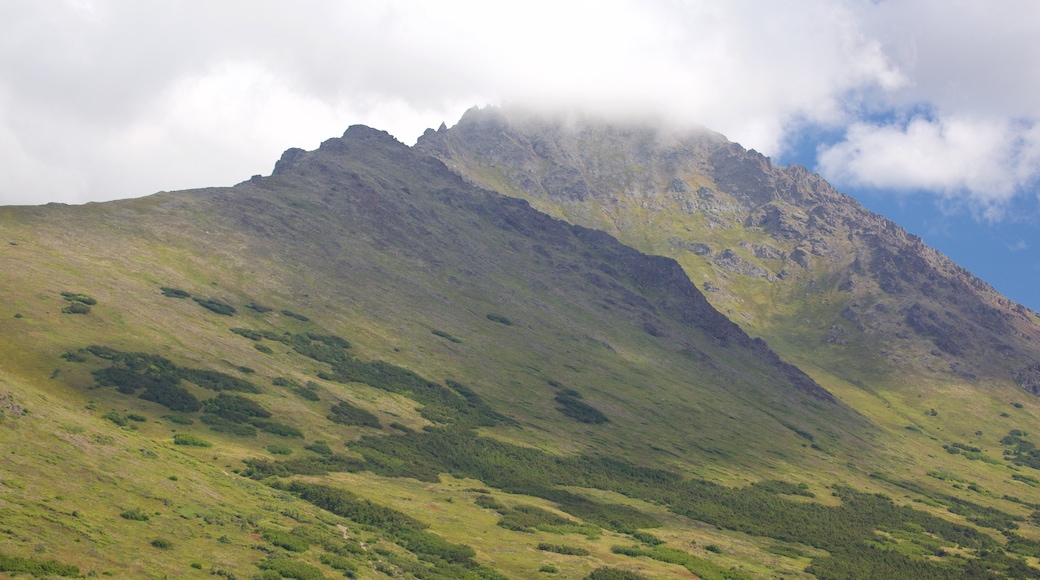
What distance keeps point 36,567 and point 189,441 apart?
50754mm

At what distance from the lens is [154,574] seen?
48062 millimetres

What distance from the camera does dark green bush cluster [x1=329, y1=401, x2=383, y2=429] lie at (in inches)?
5025

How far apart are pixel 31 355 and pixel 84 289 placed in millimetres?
36790

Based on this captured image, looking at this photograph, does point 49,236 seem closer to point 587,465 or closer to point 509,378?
point 509,378

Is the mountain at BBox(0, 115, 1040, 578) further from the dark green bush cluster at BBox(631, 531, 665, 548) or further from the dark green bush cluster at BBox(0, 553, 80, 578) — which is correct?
the dark green bush cluster at BBox(631, 531, 665, 548)

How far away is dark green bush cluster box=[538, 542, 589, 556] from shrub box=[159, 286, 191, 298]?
105147 millimetres

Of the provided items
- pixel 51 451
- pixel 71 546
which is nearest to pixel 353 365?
pixel 51 451

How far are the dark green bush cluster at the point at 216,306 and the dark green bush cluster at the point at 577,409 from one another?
3152 inches

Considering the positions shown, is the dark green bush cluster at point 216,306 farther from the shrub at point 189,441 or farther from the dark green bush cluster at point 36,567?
the dark green bush cluster at point 36,567

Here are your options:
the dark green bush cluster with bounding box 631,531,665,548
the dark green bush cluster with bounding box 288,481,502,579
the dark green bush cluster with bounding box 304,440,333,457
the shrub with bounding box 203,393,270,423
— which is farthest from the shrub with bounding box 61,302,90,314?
the dark green bush cluster with bounding box 631,531,665,548

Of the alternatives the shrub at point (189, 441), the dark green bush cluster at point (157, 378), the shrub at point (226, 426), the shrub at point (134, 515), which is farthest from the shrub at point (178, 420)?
the shrub at point (134, 515)

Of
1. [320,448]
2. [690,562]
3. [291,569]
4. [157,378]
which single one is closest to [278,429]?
[320,448]

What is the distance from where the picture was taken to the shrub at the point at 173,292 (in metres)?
→ 154

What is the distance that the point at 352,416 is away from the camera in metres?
131
